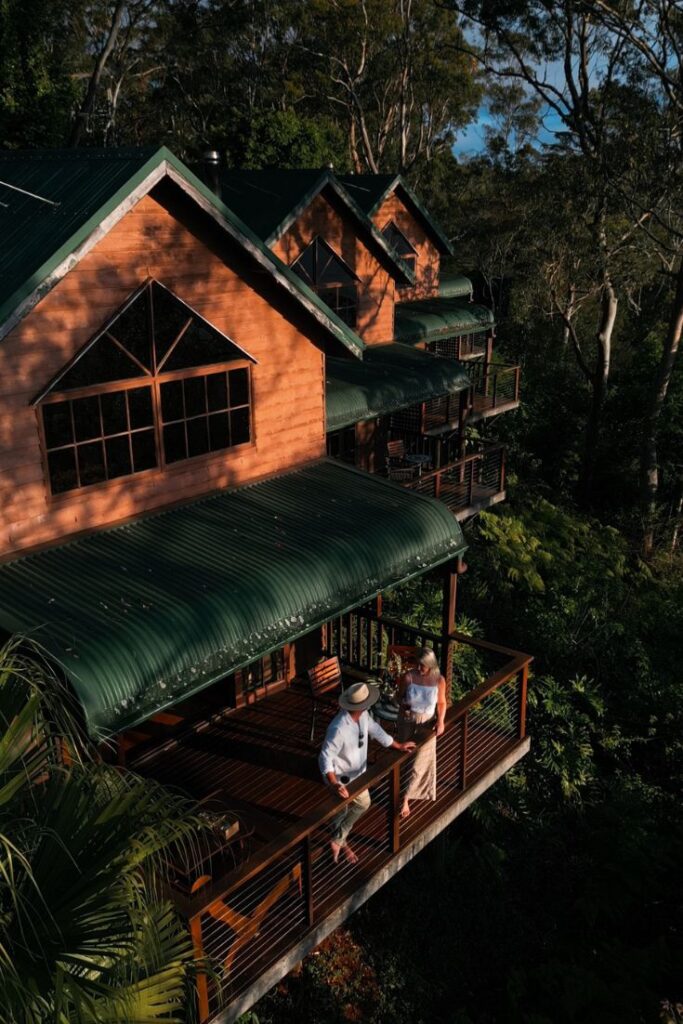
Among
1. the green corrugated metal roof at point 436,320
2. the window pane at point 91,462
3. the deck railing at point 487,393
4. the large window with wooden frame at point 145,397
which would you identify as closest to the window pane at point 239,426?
the large window with wooden frame at point 145,397

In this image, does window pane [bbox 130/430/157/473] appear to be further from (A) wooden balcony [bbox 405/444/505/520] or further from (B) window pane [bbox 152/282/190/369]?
(A) wooden balcony [bbox 405/444/505/520]

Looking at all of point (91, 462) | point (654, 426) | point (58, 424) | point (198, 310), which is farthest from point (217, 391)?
point (654, 426)

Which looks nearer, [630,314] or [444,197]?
[630,314]

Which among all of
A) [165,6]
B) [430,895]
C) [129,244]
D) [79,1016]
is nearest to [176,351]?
[129,244]

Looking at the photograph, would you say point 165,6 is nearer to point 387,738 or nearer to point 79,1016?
point 387,738

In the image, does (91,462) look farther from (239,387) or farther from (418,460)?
(418,460)
